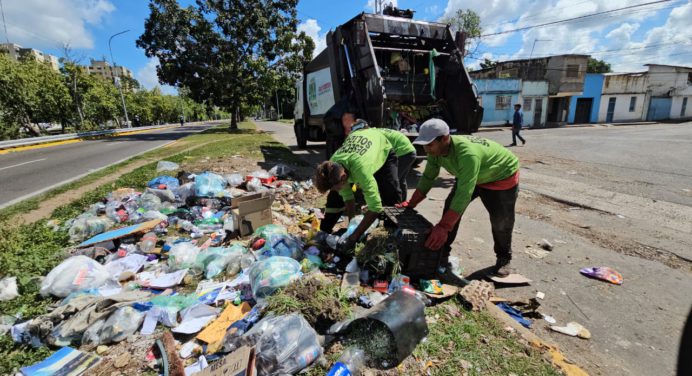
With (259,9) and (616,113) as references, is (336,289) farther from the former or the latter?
(616,113)

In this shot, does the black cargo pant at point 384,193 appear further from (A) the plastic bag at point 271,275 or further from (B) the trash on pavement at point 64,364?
(B) the trash on pavement at point 64,364

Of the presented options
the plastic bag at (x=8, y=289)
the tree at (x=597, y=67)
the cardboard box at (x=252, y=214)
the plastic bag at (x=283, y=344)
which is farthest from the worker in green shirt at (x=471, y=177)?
the tree at (x=597, y=67)

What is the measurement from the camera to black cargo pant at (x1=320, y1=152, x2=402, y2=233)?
11.3 feet

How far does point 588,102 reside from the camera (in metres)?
27.9

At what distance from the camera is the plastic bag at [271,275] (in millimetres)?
2344

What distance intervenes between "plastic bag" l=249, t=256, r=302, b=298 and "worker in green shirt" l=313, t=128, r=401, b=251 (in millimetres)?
559

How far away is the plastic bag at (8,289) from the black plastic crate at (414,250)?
2981mm

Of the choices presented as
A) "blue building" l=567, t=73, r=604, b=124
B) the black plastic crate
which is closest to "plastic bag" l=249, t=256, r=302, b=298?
the black plastic crate

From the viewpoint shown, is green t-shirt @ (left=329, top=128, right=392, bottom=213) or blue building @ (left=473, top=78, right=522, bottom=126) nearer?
green t-shirt @ (left=329, top=128, right=392, bottom=213)

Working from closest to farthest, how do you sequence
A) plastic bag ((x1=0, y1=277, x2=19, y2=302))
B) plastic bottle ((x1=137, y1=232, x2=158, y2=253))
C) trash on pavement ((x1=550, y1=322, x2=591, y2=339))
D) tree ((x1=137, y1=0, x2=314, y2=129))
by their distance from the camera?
trash on pavement ((x1=550, y1=322, x2=591, y2=339)) < plastic bag ((x1=0, y1=277, x2=19, y2=302)) < plastic bottle ((x1=137, y1=232, x2=158, y2=253)) < tree ((x1=137, y1=0, x2=314, y2=129))

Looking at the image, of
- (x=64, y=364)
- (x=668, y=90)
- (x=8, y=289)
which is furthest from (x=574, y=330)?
(x=668, y=90)

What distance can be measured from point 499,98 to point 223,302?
83.8 ft

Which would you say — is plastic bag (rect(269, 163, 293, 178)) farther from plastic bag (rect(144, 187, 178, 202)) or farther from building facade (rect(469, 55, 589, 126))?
building facade (rect(469, 55, 589, 126))

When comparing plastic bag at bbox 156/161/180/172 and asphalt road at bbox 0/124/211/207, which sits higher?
plastic bag at bbox 156/161/180/172
